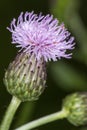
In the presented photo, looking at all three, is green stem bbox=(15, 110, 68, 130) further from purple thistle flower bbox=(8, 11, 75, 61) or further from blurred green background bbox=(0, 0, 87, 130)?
blurred green background bbox=(0, 0, 87, 130)

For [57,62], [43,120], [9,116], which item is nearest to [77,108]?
[43,120]

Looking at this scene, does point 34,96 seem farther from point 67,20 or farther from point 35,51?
point 67,20

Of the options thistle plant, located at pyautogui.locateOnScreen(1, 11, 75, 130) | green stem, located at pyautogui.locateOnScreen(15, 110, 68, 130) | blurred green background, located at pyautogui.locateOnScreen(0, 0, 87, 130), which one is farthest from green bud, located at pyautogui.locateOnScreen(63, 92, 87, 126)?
blurred green background, located at pyautogui.locateOnScreen(0, 0, 87, 130)

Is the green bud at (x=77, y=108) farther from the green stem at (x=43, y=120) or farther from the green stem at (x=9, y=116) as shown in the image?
the green stem at (x=9, y=116)

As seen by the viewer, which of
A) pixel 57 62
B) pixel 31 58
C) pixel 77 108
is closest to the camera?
pixel 31 58

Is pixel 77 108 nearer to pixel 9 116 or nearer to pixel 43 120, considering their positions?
pixel 43 120

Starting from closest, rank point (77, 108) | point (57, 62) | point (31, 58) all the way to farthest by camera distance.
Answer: point (31, 58)
point (77, 108)
point (57, 62)

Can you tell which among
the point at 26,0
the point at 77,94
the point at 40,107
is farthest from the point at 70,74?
the point at 77,94
